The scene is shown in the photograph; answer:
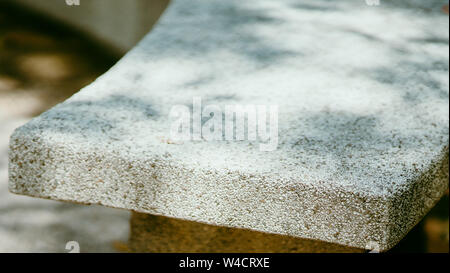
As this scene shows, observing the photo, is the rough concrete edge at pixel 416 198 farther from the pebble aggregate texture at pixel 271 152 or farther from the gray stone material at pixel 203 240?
the gray stone material at pixel 203 240

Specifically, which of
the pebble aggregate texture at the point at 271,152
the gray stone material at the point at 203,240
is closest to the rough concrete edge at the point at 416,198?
the pebble aggregate texture at the point at 271,152

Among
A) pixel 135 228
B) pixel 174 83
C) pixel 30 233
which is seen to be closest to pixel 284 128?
pixel 174 83

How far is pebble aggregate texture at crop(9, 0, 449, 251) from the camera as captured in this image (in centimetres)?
98

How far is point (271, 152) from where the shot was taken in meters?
1.06

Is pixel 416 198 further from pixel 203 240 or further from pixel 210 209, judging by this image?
pixel 203 240

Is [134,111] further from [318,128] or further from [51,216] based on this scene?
[51,216]

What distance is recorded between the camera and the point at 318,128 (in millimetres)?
1150

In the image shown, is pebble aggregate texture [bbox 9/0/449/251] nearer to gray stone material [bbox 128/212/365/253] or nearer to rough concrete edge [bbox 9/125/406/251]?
rough concrete edge [bbox 9/125/406/251]

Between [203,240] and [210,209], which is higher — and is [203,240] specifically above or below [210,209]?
below

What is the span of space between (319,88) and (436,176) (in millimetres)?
371

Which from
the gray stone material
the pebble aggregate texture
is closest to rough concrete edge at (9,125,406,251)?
the pebble aggregate texture

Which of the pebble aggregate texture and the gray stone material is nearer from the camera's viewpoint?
the pebble aggregate texture

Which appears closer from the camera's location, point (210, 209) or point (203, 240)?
point (210, 209)

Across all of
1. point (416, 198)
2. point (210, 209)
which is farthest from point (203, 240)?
point (416, 198)
